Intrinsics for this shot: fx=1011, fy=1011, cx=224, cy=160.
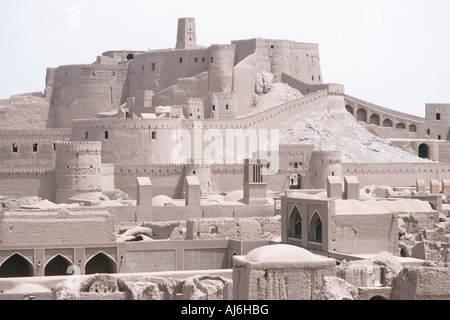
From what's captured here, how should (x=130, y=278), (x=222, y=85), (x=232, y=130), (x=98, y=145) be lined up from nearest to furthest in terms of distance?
(x=130, y=278) < (x=98, y=145) < (x=232, y=130) < (x=222, y=85)

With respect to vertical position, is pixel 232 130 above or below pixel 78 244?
above

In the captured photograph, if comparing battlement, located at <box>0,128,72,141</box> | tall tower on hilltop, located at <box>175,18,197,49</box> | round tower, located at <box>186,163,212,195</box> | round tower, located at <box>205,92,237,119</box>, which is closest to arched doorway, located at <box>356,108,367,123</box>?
round tower, located at <box>205,92,237,119</box>

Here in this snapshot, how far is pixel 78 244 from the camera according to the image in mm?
26625

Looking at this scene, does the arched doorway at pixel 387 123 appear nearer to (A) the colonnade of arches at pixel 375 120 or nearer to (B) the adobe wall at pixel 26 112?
(A) the colonnade of arches at pixel 375 120

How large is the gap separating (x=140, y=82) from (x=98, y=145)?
14.7 metres

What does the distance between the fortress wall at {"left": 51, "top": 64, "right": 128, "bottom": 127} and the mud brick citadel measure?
0.08 metres

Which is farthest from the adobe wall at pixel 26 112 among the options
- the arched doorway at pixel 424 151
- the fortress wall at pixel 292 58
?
the arched doorway at pixel 424 151

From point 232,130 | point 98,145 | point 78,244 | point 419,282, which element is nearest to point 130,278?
point 419,282

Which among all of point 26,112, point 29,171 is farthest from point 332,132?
point 26,112

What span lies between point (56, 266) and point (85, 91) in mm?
27663

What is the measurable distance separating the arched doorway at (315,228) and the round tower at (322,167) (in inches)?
666

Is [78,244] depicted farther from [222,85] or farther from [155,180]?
[222,85]
